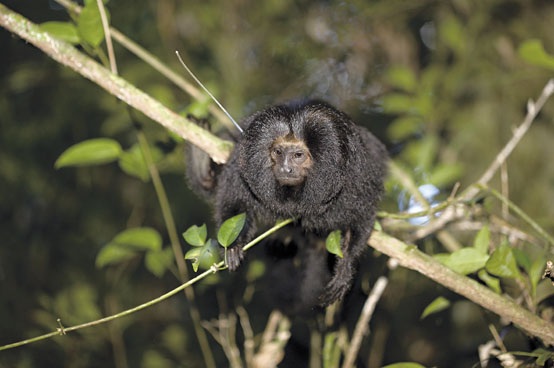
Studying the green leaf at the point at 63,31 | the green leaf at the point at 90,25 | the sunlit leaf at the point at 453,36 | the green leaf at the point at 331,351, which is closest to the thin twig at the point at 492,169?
the green leaf at the point at 331,351

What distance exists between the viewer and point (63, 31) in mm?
2939

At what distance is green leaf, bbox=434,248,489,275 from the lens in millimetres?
2609

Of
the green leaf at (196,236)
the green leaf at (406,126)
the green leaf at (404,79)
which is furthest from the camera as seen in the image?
the green leaf at (406,126)

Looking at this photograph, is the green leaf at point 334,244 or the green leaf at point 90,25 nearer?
the green leaf at point 334,244

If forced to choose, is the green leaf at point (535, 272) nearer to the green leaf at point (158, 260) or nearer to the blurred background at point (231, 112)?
the blurred background at point (231, 112)

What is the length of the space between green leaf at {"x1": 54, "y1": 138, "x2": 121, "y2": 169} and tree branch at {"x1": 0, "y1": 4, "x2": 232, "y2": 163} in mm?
427

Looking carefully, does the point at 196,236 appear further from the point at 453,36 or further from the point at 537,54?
the point at 453,36

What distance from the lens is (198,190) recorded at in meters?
3.67

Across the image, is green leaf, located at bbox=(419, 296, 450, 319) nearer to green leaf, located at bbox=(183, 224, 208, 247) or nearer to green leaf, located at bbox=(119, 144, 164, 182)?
green leaf, located at bbox=(183, 224, 208, 247)

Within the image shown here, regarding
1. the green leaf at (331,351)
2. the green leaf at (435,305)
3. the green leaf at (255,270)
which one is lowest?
the green leaf at (331,351)

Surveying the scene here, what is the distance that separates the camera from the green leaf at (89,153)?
3.00m

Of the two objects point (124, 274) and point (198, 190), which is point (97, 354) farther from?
point (198, 190)

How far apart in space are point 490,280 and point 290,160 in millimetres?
1120

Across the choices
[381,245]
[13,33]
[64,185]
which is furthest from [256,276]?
[64,185]
